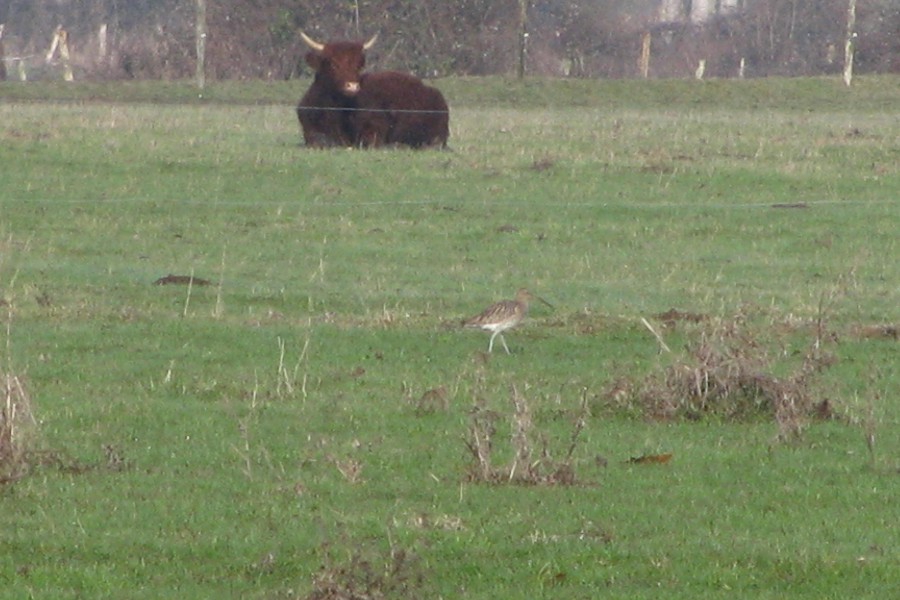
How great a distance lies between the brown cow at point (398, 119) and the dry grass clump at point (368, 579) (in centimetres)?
1752

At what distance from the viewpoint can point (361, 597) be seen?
6.20m

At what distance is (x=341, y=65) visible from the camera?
966 inches

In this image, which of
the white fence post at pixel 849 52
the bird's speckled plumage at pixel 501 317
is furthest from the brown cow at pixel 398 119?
the white fence post at pixel 849 52

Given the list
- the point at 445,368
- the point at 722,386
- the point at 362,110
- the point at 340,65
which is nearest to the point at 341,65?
the point at 340,65

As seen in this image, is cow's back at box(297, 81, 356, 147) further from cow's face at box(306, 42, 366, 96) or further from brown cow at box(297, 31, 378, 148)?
cow's face at box(306, 42, 366, 96)

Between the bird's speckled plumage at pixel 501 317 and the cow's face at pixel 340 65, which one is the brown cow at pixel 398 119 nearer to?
the cow's face at pixel 340 65

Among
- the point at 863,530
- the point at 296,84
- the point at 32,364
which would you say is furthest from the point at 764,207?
the point at 296,84

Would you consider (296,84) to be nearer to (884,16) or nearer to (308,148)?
(308,148)

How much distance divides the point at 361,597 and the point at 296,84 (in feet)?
107

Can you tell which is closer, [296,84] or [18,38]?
[296,84]

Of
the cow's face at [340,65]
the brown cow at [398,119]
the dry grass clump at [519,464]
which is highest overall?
the cow's face at [340,65]

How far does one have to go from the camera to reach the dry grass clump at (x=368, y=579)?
6.20 metres

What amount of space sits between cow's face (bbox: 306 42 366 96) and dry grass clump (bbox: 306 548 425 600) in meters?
18.1

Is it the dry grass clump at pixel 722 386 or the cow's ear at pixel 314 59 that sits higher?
the cow's ear at pixel 314 59
